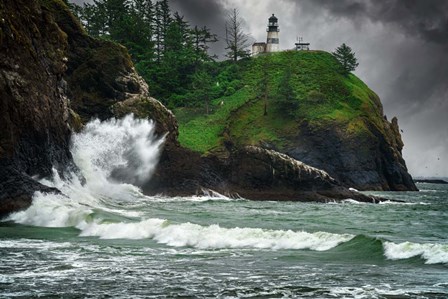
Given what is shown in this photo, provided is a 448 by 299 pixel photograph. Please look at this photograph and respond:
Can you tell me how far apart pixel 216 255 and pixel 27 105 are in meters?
17.6

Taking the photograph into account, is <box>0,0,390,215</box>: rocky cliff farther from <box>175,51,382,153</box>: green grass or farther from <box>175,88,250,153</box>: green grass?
<box>175,51,382,153</box>: green grass

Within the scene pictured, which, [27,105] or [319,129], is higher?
[319,129]

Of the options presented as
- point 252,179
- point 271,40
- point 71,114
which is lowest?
point 252,179

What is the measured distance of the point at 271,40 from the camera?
10994 cm

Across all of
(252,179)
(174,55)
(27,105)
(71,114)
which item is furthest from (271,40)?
(27,105)

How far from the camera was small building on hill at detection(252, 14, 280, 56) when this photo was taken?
110 metres

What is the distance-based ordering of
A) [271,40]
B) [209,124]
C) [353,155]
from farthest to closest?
[271,40] < [209,124] < [353,155]

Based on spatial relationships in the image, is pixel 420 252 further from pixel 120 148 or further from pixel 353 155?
pixel 353 155

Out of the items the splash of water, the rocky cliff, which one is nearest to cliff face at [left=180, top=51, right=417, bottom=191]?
the splash of water

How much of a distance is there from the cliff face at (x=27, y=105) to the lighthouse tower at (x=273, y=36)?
75.2 m

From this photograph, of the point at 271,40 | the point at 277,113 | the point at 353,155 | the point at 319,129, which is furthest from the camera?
the point at 271,40

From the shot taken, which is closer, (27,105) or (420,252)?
(420,252)

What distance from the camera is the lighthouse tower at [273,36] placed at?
10956 centimetres

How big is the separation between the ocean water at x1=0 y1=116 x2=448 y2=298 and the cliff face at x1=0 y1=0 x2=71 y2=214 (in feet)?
4.02
